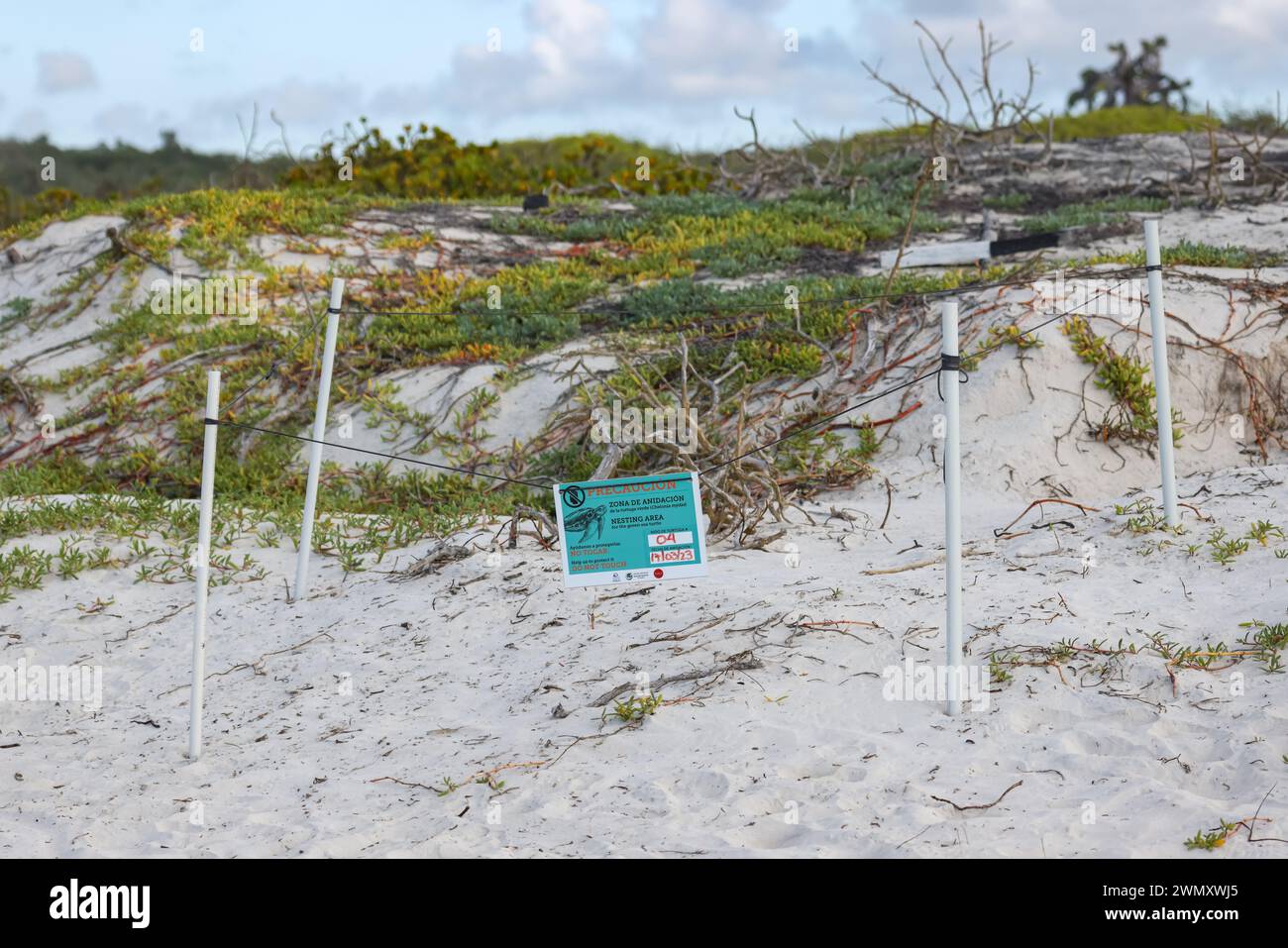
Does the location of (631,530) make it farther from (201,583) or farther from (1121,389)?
(1121,389)

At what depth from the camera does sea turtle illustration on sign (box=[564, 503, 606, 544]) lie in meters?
5.17

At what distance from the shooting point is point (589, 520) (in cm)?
518

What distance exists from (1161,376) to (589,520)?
301cm

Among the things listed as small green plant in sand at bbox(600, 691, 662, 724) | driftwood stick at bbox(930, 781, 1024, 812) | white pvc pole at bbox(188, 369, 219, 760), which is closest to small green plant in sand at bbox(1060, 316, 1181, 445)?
small green plant in sand at bbox(600, 691, 662, 724)

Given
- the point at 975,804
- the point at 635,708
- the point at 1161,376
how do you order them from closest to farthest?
the point at 975,804 < the point at 635,708 < the point at 1161,376

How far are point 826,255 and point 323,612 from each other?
22.5 feet

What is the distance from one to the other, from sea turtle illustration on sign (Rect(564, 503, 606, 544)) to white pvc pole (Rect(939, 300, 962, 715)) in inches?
54.2

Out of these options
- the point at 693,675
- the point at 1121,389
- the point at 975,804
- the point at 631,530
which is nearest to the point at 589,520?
the point at 631,530

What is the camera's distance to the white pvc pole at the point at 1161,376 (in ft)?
19.9

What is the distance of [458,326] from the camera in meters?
10.6

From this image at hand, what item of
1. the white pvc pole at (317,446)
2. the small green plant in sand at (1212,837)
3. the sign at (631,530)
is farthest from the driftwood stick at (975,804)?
the white pvc pole at (317,446)

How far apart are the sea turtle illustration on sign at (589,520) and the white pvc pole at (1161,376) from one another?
280 centimetres
